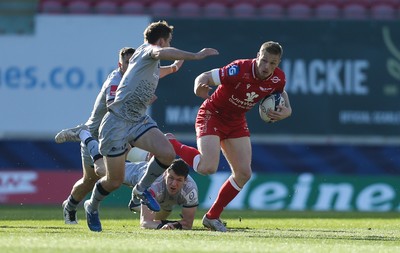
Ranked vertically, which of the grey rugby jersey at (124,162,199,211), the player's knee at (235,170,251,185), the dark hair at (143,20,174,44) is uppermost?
the dark hair at (143,20,174,44)

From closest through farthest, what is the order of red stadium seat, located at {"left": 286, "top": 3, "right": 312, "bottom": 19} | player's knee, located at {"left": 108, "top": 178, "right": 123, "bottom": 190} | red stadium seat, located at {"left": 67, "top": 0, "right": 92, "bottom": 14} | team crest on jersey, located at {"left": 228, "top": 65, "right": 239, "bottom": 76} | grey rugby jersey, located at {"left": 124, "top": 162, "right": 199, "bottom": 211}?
player's knee, located at {"left": 108, "top": 178, "right": 123, "bottom": 190} → team crest on jersey, located at {"left": 228, "top": 65, "right": 239, "bottom": 76} → grey rugby jersey, located at {"left": 124, "top": 162, "right": 199, "bottom": 211} → red stadium seat, located at {"left": 67, "top": 0, "right": 92, "bottom": 14} → red stadium seat, located at {"left": 286, "top": 3, "right": 312, "bottom": 19}

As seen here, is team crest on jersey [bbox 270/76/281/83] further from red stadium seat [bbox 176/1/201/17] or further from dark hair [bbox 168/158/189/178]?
red stadium seat [bbox 176/1/201/17]

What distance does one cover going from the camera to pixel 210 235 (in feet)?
33.7

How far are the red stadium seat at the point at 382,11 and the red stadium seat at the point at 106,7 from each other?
Result: 4.22 meters

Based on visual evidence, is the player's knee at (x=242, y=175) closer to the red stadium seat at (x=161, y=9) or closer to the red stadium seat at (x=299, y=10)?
the red stadium seat at (x=161, y=9)

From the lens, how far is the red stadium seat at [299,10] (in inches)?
727

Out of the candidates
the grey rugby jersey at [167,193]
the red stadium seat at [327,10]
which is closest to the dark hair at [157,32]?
the grey rugby jersey at [167,193]

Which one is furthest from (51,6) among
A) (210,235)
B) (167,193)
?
(210,235)

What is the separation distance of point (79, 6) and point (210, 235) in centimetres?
883

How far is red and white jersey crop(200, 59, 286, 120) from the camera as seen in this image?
11250 millimetres

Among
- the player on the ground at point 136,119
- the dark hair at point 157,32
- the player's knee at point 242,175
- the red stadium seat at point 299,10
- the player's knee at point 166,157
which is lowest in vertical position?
the player's knee at point 242,175

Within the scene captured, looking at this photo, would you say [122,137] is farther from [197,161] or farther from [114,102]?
[197,161]

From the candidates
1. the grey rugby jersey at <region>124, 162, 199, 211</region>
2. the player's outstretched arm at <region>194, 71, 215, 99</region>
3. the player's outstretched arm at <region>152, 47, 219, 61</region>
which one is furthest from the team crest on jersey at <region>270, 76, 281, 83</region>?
the player's outstretched arm at <region>152, 47, 219, 61</region>

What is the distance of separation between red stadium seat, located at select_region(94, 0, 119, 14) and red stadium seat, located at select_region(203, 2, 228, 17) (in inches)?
57.0
